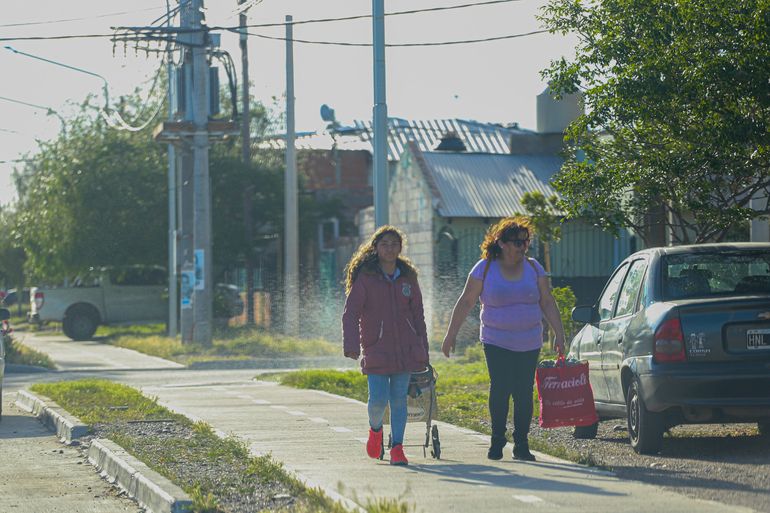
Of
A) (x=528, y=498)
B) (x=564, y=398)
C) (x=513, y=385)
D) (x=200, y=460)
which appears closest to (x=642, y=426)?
(x=564, y=398)

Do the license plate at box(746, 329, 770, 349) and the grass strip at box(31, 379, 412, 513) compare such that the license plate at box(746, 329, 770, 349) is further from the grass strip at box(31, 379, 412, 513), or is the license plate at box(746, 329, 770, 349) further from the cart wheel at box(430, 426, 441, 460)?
the grass strip at box(31, 379, 412, 513)

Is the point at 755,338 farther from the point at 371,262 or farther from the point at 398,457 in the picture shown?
the point at 371,262

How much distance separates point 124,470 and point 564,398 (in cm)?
321

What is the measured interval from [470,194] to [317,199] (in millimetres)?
13441

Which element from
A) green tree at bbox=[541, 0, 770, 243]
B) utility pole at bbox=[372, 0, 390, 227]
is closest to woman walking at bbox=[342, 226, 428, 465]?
green tree at bbox=[541, 0, 770, 243]

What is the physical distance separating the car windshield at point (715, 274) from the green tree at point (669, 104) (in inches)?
53.6

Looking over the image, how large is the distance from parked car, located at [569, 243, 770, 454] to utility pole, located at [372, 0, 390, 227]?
22.2 feet

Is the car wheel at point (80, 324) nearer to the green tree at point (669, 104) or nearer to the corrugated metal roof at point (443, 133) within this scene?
the corrugated metal roof at point (443, 133)

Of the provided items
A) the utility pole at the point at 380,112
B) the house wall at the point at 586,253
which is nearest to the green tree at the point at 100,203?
the house wall at the point at 586,253

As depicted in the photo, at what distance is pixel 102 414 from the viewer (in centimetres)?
1381

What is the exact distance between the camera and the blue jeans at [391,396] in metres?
9.45

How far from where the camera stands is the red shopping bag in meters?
9.77

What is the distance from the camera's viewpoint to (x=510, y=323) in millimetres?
→ 9438

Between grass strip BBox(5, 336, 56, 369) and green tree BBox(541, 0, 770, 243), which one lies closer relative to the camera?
green tree BBox(541, 0, 770, 243)
